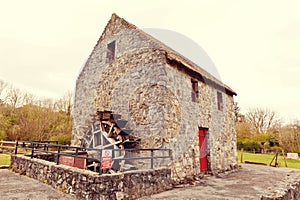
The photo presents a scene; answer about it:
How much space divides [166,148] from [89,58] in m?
6.87

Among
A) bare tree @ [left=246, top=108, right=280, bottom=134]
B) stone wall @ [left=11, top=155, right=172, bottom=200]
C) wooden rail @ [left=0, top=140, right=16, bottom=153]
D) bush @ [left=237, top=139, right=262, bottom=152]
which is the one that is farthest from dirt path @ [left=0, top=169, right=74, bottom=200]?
bare tree @ [left=246, top=108, right=280, bottom=134]

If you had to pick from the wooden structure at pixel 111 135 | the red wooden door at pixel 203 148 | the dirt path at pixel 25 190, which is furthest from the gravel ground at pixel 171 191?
the wooden structure at pixel 111 135

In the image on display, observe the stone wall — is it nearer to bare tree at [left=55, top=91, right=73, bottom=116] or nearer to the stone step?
the stone step

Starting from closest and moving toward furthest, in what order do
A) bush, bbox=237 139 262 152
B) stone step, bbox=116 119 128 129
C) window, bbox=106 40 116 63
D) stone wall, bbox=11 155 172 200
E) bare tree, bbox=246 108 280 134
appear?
stone wall, bbox=11 155 172 200
stone step, bbox=116 119 128 129
window, bbox=106 40 116 63
bush, bbox=237 139 262 152
bare tree, bbox=246 108 280 134

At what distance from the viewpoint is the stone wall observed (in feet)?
13.5

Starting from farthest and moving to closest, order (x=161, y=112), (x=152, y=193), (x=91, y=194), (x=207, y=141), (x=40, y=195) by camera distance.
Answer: (x=207, y=141) → (x=161, y=112) → (x=152, y=193) → (x=40, y=195) → (x=91, y=194)

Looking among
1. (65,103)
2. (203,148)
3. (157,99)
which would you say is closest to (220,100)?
(203,148)

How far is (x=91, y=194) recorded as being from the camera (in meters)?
4.07

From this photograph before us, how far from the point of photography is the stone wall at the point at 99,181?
4125 millimetres

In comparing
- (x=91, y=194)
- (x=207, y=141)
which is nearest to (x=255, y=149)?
(x=207, y=141)

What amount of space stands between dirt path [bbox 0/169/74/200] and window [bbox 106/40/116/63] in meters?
5.74

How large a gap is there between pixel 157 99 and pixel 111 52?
4252mm

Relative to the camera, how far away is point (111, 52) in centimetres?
950

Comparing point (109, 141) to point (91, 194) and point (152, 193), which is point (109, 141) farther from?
point (91, 194)
